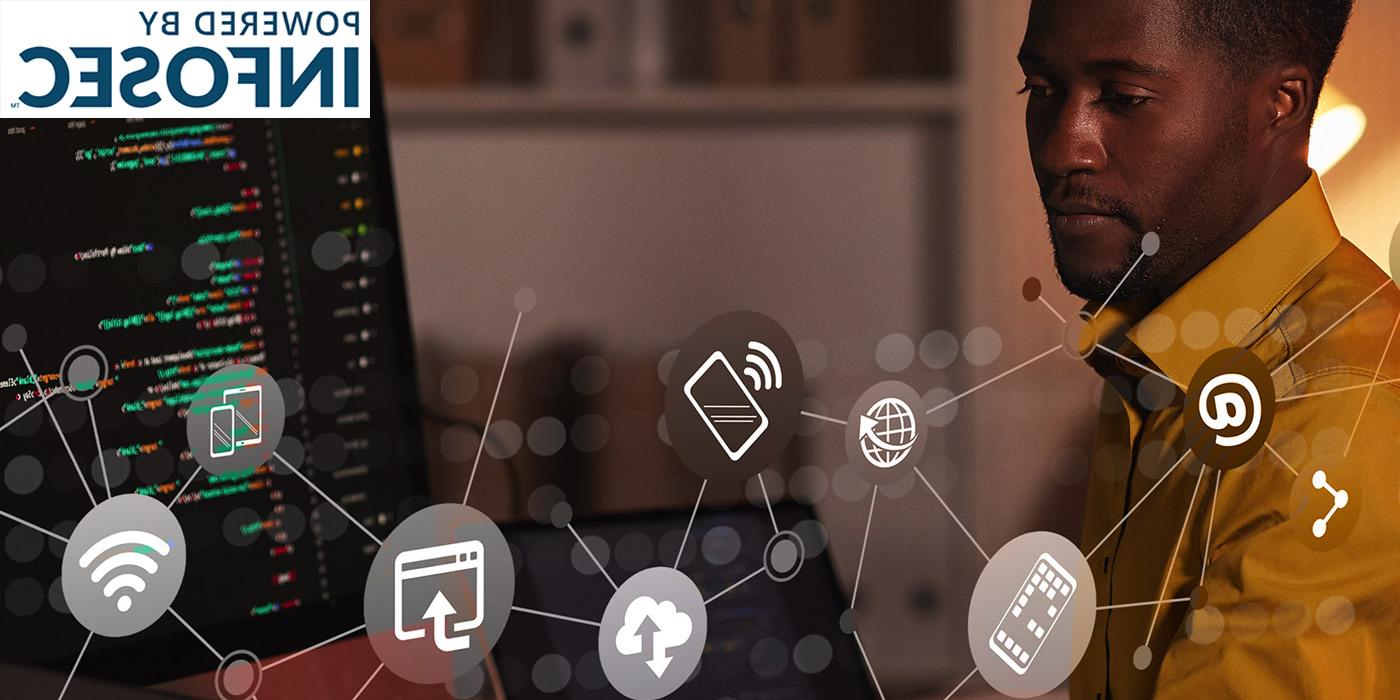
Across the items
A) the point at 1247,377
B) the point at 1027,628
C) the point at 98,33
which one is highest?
the point at 98,33

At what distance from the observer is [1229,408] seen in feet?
1.69

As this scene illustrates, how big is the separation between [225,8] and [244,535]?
0.23 meters

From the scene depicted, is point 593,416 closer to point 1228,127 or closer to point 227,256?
point 227,256

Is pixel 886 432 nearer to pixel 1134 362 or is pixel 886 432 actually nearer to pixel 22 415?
pixel 1134 362

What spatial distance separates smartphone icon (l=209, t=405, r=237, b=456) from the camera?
21.1 inches

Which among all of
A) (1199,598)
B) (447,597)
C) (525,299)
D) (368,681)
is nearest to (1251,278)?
(1199,598)

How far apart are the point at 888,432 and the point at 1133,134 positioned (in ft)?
0.52

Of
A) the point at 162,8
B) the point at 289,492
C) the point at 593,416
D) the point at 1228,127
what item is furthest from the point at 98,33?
the point at 593,416

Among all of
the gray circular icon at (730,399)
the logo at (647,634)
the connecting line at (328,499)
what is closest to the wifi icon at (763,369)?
the gray circular icon at (730,399)

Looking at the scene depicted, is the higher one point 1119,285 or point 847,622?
point 1119,285

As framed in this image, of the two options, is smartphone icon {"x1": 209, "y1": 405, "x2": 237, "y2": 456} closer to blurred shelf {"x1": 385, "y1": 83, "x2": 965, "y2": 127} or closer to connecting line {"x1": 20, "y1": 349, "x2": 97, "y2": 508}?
connecting line {"x1": 20, "y1": 349, "x2": 97, "y2": 508}

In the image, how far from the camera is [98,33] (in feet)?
1.60

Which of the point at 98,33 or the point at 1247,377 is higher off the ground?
the point at 98,33

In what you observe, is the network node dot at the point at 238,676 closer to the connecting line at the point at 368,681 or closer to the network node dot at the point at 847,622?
the connecting line at the point at 368,681
